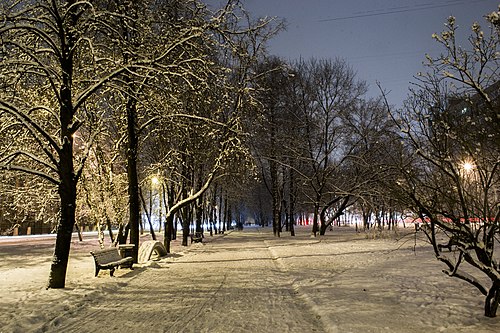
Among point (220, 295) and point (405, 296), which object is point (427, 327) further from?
point (220, 295)

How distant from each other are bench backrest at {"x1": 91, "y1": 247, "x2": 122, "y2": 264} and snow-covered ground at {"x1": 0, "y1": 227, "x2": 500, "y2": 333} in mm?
517

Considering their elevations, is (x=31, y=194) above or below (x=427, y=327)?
above

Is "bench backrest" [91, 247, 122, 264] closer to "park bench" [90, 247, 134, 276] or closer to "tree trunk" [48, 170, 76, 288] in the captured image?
"park bench" [90, 247, 134, 276]

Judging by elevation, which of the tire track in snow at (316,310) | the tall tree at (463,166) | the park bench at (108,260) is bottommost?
the tire track in snow at (316,310)

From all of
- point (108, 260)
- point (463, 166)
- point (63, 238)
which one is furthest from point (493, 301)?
point (108, 260)

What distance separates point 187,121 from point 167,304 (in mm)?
8393

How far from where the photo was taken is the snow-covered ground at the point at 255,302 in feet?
21.0

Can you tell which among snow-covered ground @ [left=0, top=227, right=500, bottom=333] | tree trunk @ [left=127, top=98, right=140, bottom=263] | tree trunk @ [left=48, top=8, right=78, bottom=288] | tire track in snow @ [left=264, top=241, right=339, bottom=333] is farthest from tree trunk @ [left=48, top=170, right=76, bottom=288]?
tire track in snow @ [left=264, top=241, right=339, bottom=333]

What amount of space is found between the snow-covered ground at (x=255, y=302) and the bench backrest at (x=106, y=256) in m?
0.52

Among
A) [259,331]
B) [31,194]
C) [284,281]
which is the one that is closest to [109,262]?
[284,281]

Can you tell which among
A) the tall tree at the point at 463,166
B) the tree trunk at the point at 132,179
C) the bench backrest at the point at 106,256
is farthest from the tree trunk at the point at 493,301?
the tree trunk at the point at 132,179

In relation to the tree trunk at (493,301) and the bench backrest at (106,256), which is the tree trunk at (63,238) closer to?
the bench backrest at (106,256)

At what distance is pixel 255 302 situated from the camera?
8.34 metres

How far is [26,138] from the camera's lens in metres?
12.5
